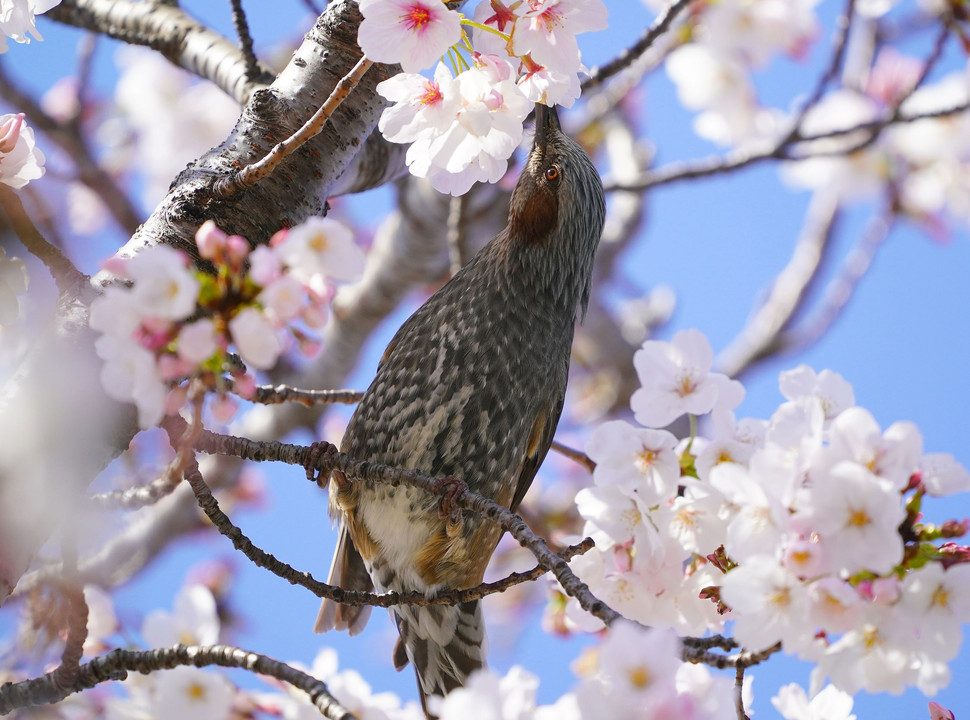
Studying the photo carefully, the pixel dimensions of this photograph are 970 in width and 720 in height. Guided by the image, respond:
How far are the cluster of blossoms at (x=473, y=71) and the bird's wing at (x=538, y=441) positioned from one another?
953 mm

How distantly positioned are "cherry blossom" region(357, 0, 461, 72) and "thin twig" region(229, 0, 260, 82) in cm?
77

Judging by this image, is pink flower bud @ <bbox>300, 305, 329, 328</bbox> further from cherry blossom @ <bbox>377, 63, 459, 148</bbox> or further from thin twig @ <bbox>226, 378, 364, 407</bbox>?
thin twig @ <bbox>226, 378, 364, 407</bbox>

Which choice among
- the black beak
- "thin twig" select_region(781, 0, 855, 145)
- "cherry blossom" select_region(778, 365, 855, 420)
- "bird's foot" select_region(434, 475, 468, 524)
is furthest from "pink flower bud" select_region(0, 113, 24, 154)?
"thin twig" select_region(781, 0, 855, 145)

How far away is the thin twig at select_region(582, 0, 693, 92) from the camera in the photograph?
2.19 m

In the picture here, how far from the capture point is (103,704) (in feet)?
6.33

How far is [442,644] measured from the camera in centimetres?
231

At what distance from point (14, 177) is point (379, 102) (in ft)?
2.05

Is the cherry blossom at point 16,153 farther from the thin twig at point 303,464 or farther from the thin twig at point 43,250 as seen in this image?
the thin twig at point 303,464

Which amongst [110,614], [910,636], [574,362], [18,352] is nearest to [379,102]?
[18,352]

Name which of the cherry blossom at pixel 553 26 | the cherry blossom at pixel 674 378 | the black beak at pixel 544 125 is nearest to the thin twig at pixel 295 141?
the cherry blossom at pixel 553 26

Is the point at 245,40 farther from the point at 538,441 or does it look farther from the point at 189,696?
the point at 189,696

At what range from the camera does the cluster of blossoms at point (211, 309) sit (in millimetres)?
881

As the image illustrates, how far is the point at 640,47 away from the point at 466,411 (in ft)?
3.46

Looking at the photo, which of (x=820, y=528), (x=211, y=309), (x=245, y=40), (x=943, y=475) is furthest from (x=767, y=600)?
(x=245, y=40)
